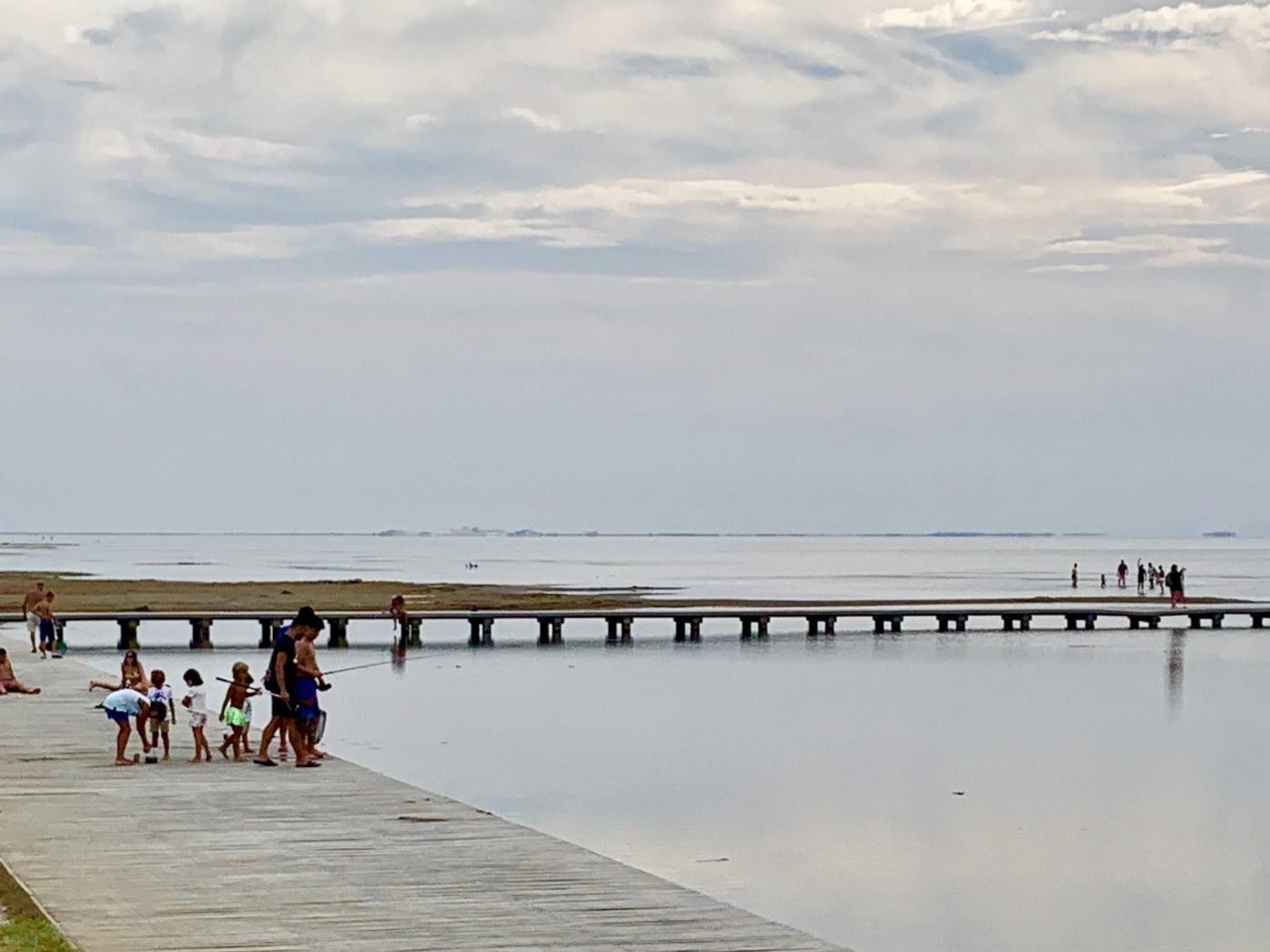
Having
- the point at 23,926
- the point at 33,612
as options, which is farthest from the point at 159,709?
the point at 33,612

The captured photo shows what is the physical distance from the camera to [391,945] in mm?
11359

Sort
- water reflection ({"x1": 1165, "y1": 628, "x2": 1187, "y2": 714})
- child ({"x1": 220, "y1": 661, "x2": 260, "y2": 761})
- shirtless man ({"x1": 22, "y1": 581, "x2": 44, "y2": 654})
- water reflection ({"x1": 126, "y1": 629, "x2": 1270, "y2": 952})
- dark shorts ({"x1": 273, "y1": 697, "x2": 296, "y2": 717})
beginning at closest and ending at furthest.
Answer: water reflection ({"x1": 126, "y1": 629, "x2": 1270, "y2": 952}) → dark shorts ({"x1": 273, "y1": 697, "x2": 296, "y2": 717}) → child ({"x1": 220, "y1": 661, "x2": 260, "y2": 761}) → shirtless man ({"x1": 22, "y1": 581, "x2": 44, "y2": 654}) → water reflection ({"x1": 1165, "y1": 628, "x2": 1187, "y2": 714})

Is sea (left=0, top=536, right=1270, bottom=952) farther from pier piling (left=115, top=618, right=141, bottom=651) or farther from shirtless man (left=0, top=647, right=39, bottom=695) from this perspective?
shirtless man (left=0, top=647, right=39, bottom=695)

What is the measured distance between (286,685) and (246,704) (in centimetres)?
118

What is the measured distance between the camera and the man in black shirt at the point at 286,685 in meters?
19.2

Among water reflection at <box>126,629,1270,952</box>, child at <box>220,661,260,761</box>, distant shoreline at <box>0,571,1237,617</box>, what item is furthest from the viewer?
distant shoreline at <box>0,571,1237,617</box>

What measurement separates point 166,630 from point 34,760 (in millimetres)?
40088

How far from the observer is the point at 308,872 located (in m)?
13.7

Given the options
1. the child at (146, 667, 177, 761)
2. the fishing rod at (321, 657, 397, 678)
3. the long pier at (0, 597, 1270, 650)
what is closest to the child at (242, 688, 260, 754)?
the child at (146, 667, 177, 761)

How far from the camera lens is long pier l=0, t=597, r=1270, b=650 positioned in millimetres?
49750

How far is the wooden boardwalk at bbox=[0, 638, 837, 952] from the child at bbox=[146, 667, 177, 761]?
32.7 inches

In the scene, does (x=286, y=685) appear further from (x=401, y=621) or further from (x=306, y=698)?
(x=401, y=621)

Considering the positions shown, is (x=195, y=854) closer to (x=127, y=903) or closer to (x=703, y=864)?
(x=127, y=903)

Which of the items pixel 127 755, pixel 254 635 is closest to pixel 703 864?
pixel 127 755
